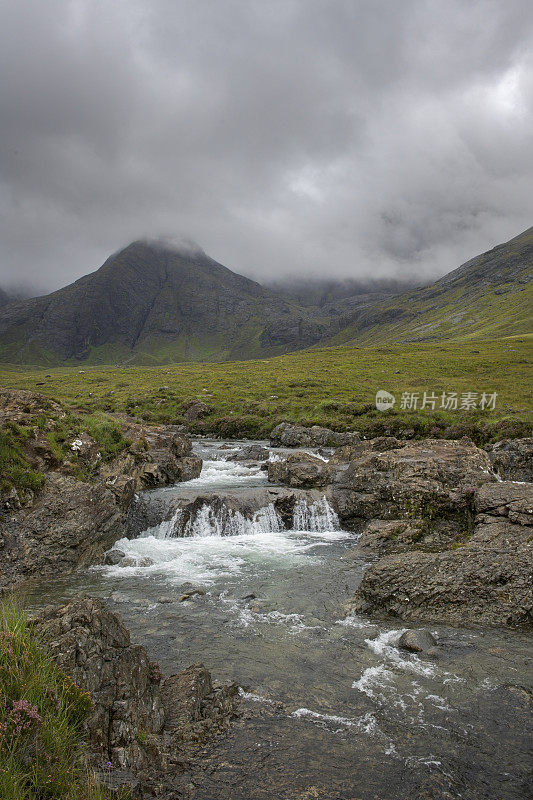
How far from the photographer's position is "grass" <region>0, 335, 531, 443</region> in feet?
174

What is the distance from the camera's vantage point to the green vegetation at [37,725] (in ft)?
16.5

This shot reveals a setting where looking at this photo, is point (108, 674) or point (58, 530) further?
point (58, 530)

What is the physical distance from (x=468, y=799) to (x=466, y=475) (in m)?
18.7

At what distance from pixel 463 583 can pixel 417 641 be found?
328 centimetres

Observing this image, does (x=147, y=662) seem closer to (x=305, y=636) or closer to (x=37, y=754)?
(x=37, y=754)

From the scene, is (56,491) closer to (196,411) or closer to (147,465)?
(147,465)

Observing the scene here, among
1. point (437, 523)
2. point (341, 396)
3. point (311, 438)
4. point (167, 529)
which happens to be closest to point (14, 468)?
point (167, 529)

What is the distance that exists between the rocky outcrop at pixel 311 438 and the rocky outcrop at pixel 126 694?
42.8 m

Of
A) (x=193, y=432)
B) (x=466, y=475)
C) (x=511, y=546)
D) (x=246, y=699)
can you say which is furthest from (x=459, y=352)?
(x=246, y=699)

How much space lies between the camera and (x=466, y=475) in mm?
23969

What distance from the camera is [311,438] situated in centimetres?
5294

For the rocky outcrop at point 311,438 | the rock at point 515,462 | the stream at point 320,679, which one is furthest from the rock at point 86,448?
the rocky outcrop at point 311,438

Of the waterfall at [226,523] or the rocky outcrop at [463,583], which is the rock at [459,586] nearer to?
the rocky outcrop at [463,583]

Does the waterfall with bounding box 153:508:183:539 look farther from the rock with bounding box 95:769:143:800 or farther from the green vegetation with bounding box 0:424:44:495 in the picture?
the rock with bounding box 95:769:143:800
